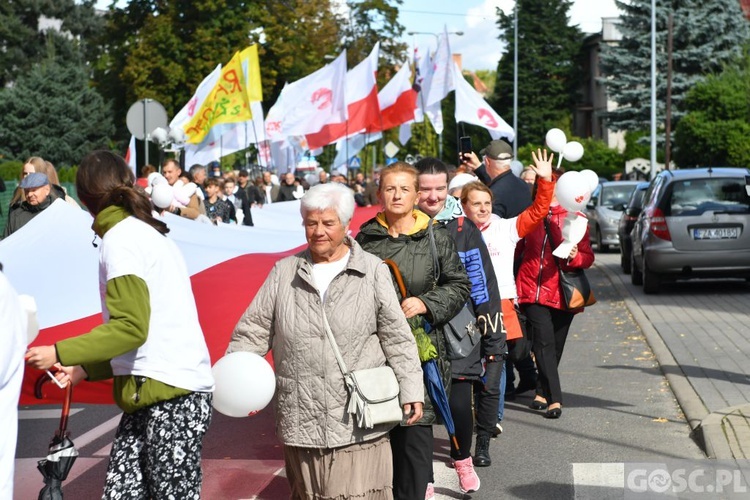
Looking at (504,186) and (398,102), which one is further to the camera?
(398,102)

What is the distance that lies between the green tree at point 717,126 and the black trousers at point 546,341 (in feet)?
99.4

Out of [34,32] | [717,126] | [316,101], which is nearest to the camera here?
[316,101]

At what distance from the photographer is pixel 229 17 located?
5022 centimetres

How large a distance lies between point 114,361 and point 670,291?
49.8ft

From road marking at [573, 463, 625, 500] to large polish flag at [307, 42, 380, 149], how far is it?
19.7 meters

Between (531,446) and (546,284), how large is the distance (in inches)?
54.9

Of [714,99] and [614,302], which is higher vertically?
[714,99]

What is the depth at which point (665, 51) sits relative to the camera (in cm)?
5906

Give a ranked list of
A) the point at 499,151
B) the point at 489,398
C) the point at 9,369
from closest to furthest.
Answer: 1. the point at 9,369
2. the point at 489,398
3. the point at 499,151

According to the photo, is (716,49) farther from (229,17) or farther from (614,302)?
(614,302)

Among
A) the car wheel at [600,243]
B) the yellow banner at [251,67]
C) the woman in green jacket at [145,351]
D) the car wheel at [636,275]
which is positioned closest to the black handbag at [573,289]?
the woman in green jacket at [145,351]

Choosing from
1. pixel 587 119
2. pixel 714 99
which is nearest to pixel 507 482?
pixel 714 99

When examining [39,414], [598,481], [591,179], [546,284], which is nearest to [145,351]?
[598,481]

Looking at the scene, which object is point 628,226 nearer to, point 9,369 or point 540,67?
point 9,369
